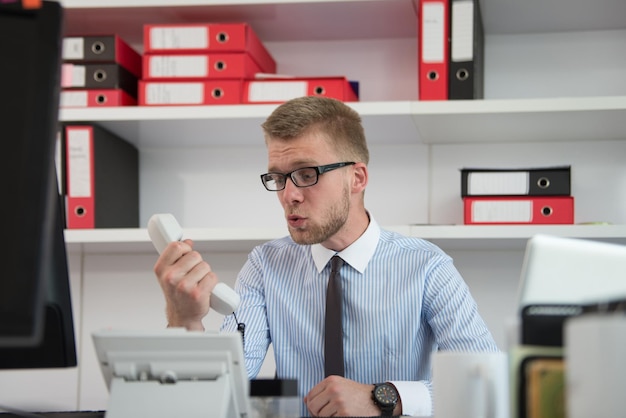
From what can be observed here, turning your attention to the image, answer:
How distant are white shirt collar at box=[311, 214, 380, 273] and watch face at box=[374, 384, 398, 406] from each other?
441mm

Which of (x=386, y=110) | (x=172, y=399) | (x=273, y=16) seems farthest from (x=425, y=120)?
(x=172, y=399)

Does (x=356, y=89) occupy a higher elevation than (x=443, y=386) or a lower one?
higher

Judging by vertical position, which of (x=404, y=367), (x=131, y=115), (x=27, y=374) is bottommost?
(x=27, y=374)

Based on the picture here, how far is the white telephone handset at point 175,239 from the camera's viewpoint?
4.47 ft

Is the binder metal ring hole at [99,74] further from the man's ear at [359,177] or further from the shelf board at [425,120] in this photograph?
the man's ear at [359,177]

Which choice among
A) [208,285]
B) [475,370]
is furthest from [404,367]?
[475,370]

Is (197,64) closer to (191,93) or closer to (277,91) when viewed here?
(191,93)

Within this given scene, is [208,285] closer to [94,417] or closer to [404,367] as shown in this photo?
[94,417]

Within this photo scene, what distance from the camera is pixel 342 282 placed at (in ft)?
6.59

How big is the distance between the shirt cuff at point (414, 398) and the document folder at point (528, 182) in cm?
73

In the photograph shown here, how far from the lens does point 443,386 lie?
3.14ft

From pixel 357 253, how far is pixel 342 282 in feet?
0.28

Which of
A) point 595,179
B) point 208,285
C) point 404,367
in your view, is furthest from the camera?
point 595,179

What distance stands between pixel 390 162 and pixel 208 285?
1.29 metres
